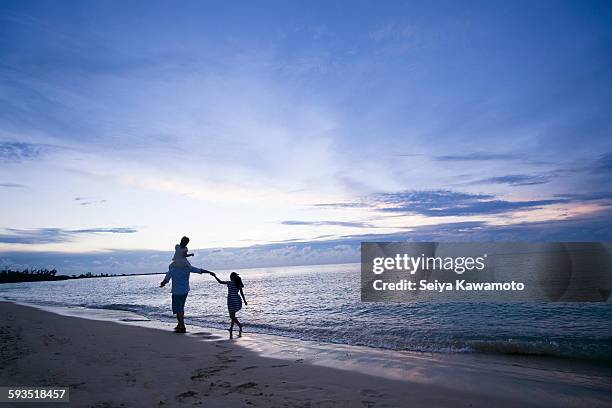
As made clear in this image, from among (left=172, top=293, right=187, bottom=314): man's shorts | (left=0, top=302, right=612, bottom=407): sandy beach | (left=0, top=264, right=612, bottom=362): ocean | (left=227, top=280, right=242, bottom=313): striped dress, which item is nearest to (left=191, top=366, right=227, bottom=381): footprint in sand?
(left=0, top=302, right=612, bottom=407): sandy beach

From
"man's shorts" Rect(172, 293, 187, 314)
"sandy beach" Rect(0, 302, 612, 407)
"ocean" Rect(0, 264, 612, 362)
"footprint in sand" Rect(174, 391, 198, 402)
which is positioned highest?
"man's shorts" Rect(172, 293, 187, 314)

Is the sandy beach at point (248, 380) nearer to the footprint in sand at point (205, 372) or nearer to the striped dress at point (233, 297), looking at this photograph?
the footprint in sand at point (205, 372)

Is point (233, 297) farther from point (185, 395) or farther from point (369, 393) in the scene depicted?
point (369, 393)

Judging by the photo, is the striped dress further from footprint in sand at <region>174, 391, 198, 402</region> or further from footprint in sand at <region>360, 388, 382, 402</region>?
footprint in sand at <region>360, 388, 382, 402</region>

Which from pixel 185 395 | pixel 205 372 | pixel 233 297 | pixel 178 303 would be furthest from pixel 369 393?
pixel 178 303

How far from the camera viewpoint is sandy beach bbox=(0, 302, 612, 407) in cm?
601

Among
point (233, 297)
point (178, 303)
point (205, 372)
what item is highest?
point (233, 297)

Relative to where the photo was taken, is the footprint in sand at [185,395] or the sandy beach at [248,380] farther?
the sandy beach at [248,380]

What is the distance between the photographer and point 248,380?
7.09 meters

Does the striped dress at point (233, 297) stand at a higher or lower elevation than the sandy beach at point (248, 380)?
higher

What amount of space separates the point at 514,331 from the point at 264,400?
46.0 feet

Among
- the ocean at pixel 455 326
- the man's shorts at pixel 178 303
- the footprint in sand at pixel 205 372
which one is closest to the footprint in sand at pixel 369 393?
the footprint in sand at pixel 205 372

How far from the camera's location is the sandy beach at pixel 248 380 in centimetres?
601

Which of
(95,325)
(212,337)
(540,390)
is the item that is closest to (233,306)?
(212,337)
